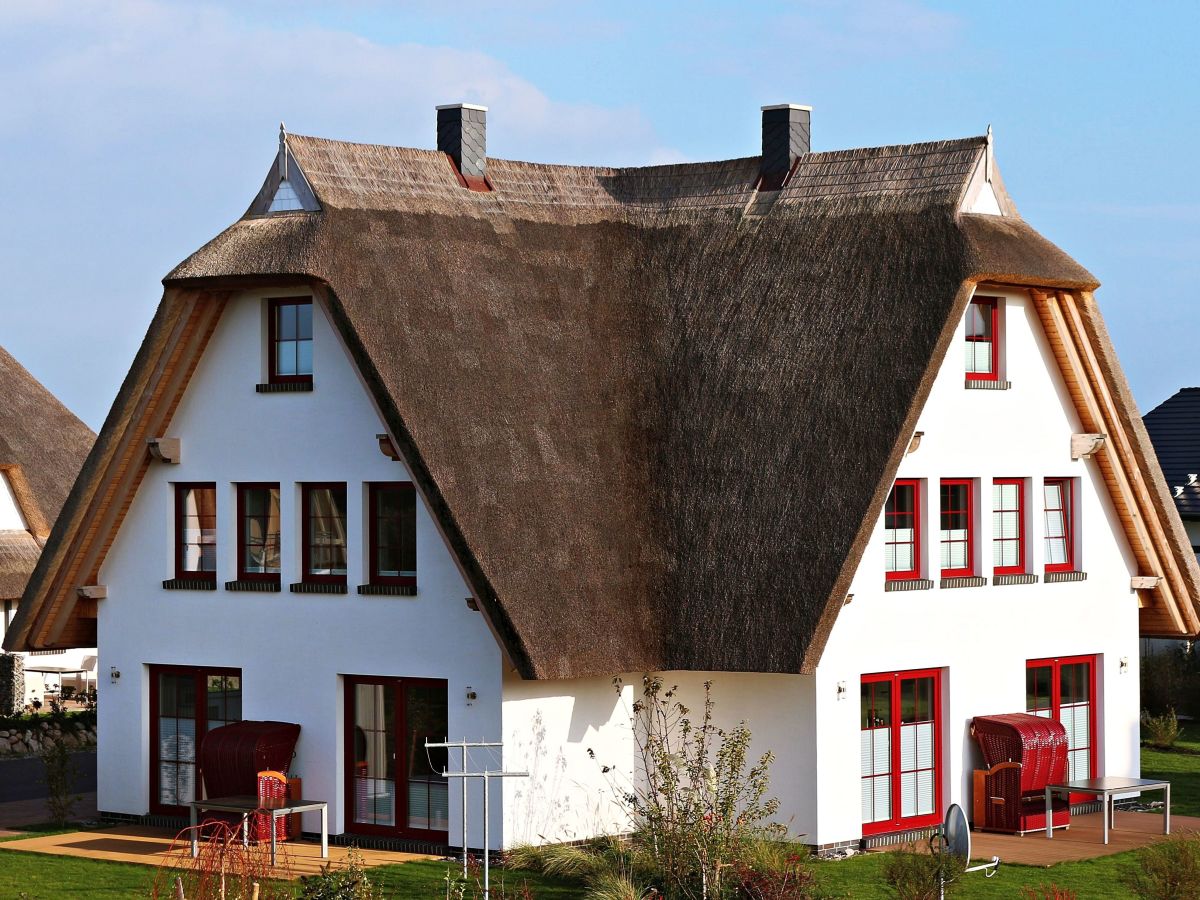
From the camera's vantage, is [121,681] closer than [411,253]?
No

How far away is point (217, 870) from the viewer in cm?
1741

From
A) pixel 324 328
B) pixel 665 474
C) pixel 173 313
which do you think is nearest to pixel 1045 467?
pixel 665 474

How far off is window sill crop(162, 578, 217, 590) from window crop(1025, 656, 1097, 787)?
1012cm

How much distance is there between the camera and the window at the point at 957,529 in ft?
73.9

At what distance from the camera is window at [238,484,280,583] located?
22.5 meters

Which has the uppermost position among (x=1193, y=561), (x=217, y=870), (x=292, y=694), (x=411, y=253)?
(x=411, y=253)

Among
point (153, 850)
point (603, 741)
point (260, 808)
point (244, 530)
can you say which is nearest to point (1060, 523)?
point (603, 741)

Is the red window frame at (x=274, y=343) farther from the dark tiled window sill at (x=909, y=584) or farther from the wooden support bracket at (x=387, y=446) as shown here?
the dark tiled window sill at (x=909, y=584)

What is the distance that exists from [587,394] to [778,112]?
4.93m

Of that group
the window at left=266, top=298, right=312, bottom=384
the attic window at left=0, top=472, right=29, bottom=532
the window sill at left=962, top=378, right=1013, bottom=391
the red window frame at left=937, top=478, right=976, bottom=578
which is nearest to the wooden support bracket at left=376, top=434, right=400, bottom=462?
the window at left=266, top=298, right=312, bottom=384

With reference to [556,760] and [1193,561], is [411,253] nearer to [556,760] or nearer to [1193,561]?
[556,760]

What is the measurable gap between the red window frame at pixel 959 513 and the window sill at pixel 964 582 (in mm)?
104

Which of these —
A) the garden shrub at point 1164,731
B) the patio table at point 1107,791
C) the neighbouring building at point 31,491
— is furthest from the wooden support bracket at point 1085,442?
the neighbouring building at point 31,491

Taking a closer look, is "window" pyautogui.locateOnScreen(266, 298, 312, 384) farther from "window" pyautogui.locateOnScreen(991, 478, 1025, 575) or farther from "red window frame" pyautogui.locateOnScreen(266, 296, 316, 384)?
"window" pyautogui.locateOnScreen(991, 478, 1025, 575)
